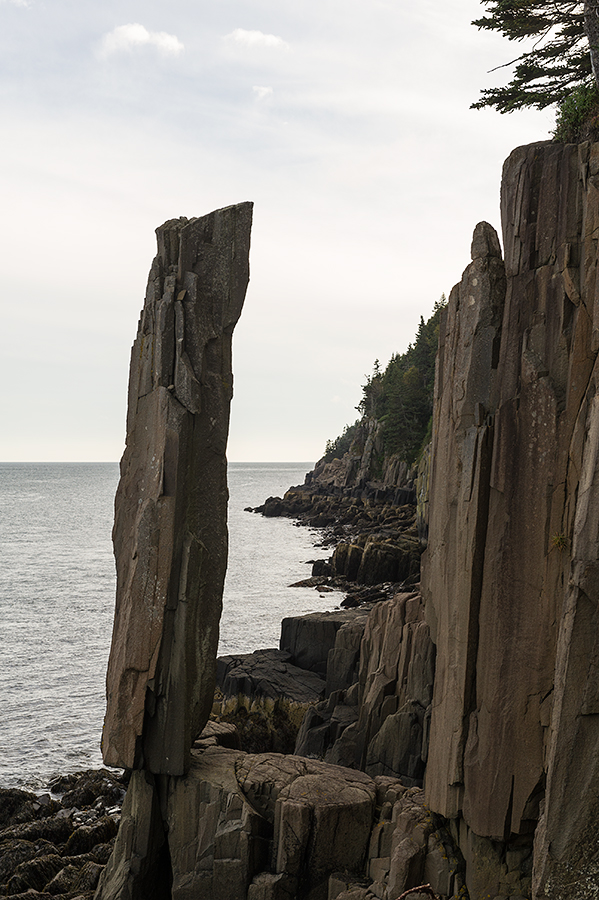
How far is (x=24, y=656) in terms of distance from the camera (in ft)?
117

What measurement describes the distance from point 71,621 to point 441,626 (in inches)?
1385

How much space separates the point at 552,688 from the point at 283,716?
13.6 m

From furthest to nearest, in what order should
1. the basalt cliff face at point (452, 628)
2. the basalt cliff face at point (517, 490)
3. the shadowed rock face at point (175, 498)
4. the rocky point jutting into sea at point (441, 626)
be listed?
the shadowed rock face at point (175, 498) → the basalt cliff face at point (517, 490) → the rocky point jutting into sea at point (441, 626) → the basalt cliff face at point (452, 628)

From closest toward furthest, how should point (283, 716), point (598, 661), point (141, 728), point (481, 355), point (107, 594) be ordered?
point (598, 661) → point (481, 355) → point (141, 728) → point (283, 716) → point (107, 594)

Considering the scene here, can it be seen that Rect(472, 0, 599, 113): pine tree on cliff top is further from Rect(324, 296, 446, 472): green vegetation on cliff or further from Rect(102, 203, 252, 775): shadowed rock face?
Rect(324, 296, 446, 472): green vegetation on cliff

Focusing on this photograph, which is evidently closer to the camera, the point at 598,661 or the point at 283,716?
the point at 598,661

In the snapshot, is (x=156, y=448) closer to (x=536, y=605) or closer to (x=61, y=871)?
(x=536, y=605)

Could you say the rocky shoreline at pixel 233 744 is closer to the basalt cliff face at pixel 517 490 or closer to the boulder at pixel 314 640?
the boulder at pixel 314 640

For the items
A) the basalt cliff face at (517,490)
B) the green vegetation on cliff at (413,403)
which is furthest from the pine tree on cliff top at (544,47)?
the green vegetation on cliff at (413,403)

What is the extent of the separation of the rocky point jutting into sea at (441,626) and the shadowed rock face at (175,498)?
4 centimetres

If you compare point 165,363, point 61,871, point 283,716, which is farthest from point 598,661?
point 283,716

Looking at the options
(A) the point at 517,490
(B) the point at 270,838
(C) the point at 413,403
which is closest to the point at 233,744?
(B) the point at 270,838

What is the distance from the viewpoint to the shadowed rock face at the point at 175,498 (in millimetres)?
12438

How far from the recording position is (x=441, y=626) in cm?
1157
